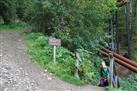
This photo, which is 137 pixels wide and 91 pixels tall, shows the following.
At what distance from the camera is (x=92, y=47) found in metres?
17.8

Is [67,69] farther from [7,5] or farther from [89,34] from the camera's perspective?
[7,5]

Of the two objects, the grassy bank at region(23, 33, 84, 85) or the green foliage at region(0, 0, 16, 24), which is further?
the green foliage at region(0, 0, 16, 24)

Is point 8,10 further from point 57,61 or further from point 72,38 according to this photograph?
point 57,61

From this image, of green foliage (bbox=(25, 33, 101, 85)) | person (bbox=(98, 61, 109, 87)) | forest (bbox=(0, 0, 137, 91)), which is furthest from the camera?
person (bbox=(98, 61, 109, 87))

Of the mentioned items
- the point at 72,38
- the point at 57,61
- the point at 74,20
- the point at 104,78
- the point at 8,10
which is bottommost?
the point at 104,78

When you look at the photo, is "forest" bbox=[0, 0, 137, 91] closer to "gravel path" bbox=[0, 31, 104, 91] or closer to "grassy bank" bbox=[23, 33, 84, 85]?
"grassy bank" bbox=[23, 33, 84, 85]

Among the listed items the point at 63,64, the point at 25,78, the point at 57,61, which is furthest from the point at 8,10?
the point at 25,78

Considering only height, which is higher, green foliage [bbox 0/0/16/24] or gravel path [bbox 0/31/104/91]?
green foliage [bbox 0/0/16/24]

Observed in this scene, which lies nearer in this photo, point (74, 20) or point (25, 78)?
point (25, 78)

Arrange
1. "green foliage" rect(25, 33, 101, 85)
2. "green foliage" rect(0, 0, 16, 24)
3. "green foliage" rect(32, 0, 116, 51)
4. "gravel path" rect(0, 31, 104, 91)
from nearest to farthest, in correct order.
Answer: "gravel path" rect(0, 31, 104, 91), "green foliage" rect(25, 33, 101, 85), "green foliage" rect(32, 0, 116, 51), "green foliage" rect(0, 0, 16, 24)

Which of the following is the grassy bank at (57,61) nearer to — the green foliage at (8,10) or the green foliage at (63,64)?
the green foliage at (63,64)

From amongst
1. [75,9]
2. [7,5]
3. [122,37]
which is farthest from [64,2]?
[7,5]

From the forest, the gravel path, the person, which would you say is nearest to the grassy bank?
the forest

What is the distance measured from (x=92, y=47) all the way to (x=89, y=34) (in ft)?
2.30
